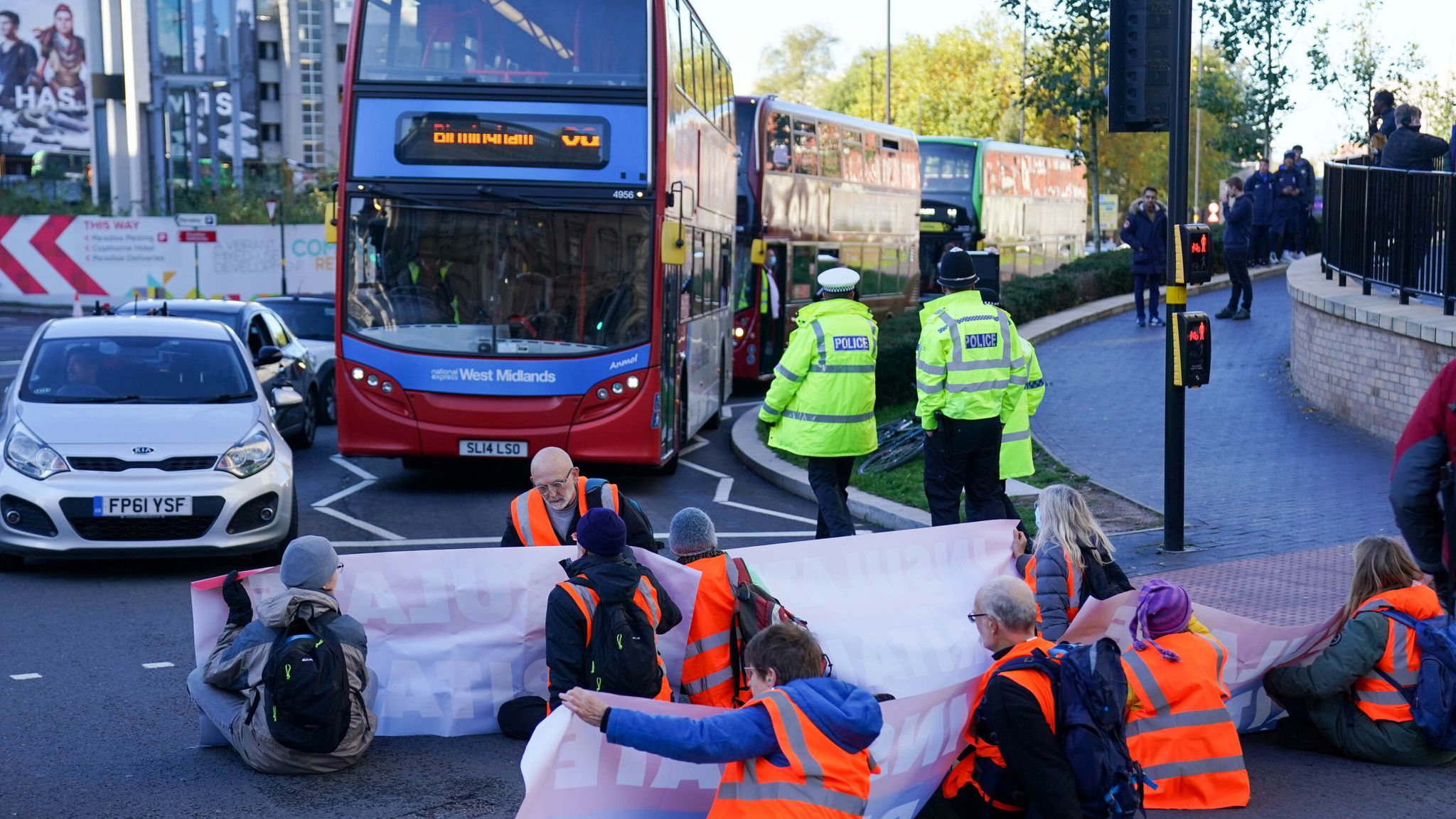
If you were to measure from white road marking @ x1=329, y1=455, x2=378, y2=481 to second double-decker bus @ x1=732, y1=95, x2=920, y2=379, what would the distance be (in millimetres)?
6288

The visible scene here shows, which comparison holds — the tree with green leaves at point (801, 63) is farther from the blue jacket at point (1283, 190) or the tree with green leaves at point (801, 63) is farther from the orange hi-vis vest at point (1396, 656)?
the orange hi-vis vest at point (1396, 656)

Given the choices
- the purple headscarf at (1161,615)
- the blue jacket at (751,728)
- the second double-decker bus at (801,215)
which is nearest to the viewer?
the blue jacket at (751,728)

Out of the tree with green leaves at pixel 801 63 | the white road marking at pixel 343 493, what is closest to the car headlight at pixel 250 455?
the white road marking at pixel 343 493

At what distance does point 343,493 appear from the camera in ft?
43.8

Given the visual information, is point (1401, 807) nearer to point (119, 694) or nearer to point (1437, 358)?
point (119, 694)

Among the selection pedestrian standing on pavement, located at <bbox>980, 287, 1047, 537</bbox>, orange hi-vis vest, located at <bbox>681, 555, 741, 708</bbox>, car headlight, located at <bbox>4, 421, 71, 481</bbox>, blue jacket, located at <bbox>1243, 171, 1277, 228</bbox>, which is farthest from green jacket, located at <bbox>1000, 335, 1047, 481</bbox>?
blue jacket, located at <bbox>1243, 171, 1277, 228</bbox>

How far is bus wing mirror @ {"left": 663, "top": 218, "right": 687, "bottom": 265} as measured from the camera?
1287 centimetres

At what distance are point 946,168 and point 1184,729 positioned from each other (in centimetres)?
2853

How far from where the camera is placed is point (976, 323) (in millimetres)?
8930

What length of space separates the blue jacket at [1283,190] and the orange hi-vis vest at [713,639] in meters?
22.8

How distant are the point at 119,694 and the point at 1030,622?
4.07 meters

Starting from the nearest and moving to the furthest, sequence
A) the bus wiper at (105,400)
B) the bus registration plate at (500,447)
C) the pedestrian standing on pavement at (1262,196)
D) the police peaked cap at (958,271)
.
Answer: the police peaked cap at (958,271) < the bus wiper at (105,400) < the bus registration plate at (500,447) < the pedestrian standing on pavement at (1262,196)

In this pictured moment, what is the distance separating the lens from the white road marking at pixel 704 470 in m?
15.0

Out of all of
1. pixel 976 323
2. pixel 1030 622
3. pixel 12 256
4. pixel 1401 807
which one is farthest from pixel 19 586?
pixel 12 256
